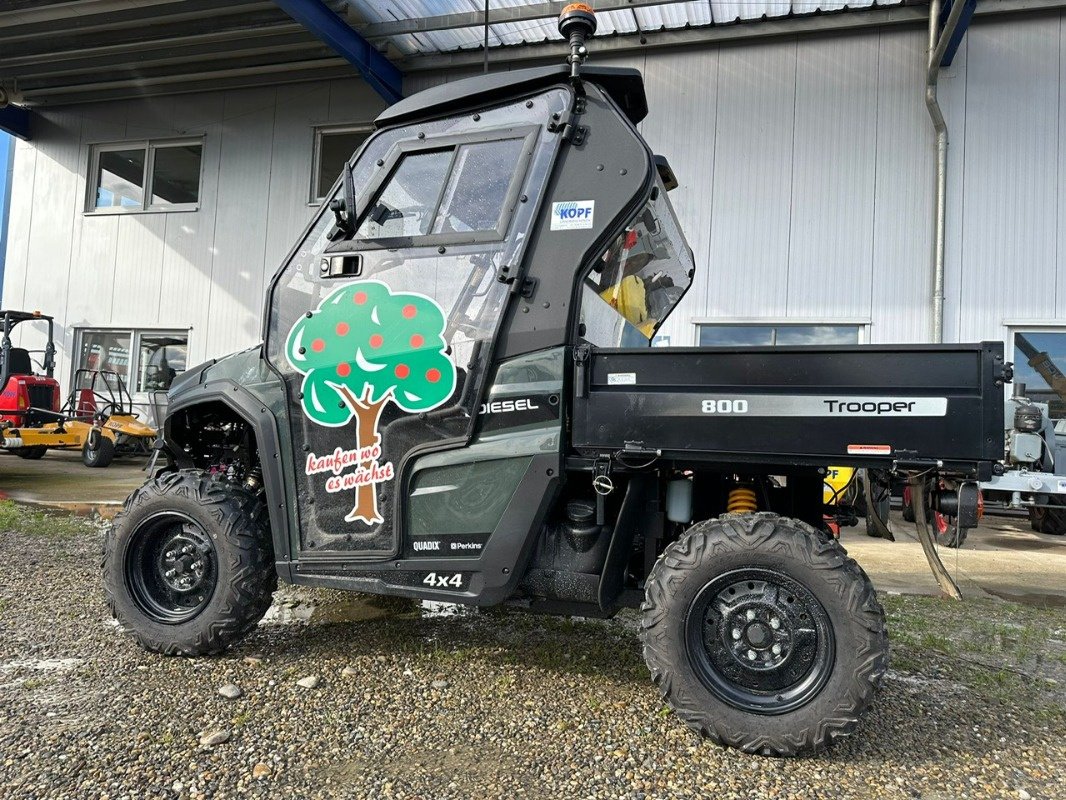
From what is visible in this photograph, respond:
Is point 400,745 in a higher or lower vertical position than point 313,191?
lower

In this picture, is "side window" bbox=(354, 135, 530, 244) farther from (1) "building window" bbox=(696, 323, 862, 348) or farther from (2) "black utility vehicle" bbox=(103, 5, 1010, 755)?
(1) "building window" bbox=(696, 323, 862, 348)

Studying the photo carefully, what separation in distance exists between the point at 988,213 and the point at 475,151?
28.6 ft

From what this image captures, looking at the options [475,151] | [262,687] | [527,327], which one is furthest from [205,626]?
[475,151]

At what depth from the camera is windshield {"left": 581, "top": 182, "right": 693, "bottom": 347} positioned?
309 centimetres

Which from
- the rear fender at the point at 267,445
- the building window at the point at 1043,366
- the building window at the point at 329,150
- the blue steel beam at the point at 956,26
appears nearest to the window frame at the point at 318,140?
the building window at the point at 329,150

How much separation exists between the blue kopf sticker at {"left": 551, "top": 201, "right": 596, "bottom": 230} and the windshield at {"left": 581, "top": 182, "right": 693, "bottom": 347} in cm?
20

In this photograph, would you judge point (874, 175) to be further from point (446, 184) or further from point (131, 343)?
point (131, 343)

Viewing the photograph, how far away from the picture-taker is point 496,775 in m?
2.33

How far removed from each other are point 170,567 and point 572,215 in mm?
2520

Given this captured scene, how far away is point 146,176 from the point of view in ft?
42.5

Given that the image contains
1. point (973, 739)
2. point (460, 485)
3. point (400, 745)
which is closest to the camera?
point (400, 745)

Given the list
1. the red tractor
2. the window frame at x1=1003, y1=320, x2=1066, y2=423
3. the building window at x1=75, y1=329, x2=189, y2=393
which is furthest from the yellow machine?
the window frame at x1=1003, y1=320, x2=1066, y2=423

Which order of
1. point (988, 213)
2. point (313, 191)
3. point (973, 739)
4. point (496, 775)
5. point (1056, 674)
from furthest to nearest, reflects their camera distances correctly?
point (313, 191), point (988, 213), point (1056, 674), point (973, 739), point (496, 775)

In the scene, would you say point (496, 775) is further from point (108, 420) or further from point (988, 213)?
point (108, 420)
